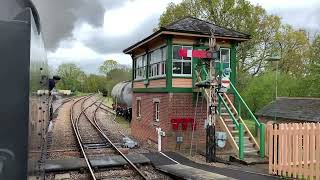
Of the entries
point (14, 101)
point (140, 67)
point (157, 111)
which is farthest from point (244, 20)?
point (14, 101)

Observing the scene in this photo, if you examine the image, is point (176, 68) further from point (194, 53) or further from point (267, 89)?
point (267, 89)

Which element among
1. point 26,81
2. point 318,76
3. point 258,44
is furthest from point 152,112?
point 258,44

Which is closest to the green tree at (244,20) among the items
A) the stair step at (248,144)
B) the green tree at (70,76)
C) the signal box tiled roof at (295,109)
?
the signal box tiled roof at (295,109)

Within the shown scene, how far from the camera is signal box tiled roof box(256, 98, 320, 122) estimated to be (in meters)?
16.5

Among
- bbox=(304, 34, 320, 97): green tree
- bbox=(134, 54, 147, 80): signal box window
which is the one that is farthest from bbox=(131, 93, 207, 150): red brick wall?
bbox=(304, 34, 320, 97): green tree

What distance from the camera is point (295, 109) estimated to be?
59.3 feet

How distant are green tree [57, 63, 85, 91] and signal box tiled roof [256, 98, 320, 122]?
267ft

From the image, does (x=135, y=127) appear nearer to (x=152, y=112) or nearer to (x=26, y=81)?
(x=152, y=112)

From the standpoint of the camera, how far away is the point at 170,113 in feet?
48.9

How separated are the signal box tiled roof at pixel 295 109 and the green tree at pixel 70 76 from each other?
8124 cm

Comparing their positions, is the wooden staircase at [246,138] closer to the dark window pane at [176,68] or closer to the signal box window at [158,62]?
the dark window pane at [176,68]

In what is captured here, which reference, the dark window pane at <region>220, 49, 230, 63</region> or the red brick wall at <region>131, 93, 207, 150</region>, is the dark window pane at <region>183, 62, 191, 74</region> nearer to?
the red brick wall at <region>131, 93, 207, 150</region>

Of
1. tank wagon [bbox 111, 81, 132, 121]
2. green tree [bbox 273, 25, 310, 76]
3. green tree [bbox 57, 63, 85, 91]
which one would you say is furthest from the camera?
green tree [bbox 57, 63, 85, 91]

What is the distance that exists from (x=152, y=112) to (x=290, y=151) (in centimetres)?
800
